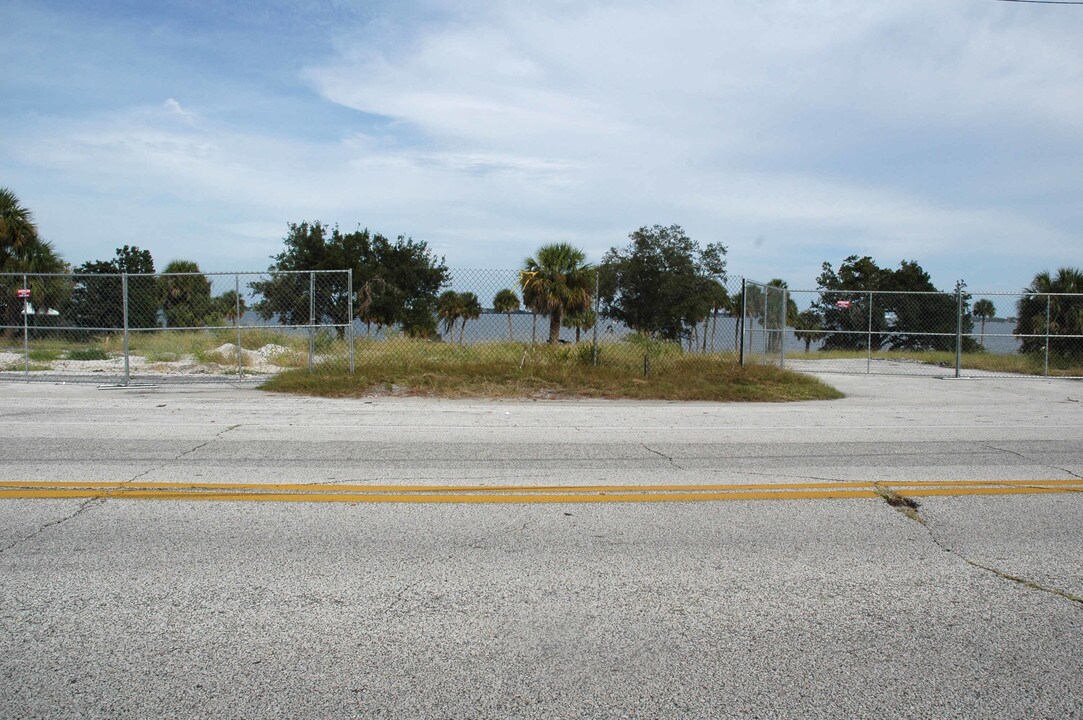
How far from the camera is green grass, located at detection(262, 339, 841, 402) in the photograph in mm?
14125

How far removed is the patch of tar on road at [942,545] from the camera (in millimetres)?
4320

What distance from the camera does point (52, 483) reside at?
21.0 feet

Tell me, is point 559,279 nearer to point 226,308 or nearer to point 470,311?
point 470,311

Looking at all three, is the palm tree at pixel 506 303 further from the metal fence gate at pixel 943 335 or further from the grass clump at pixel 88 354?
the grass clump at pixel 88 354

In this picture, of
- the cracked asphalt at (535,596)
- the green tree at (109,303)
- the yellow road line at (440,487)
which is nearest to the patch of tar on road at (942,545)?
the cracked asphalt at (535,596)

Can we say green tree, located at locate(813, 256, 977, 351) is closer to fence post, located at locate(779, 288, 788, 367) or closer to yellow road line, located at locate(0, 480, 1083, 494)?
fence post, located at locate(779, 288, 788, 367)

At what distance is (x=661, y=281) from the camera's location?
37781 millimetres

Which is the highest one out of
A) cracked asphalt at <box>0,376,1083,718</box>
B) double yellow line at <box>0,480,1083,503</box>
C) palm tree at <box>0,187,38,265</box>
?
palm tree at <box>0,187,38,265</box>

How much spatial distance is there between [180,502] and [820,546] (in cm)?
468

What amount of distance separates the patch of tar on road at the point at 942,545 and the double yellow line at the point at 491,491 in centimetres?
9

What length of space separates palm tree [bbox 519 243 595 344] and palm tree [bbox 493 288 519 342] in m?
4.89

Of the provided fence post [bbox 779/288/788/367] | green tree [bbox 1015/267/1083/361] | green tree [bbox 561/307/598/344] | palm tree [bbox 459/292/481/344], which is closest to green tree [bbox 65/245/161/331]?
palm tree [bbox 459/292/481/344]

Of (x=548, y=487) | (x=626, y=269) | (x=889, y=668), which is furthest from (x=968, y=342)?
(x=889, y=668)

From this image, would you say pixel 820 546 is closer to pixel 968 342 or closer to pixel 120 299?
pixel 120 299
